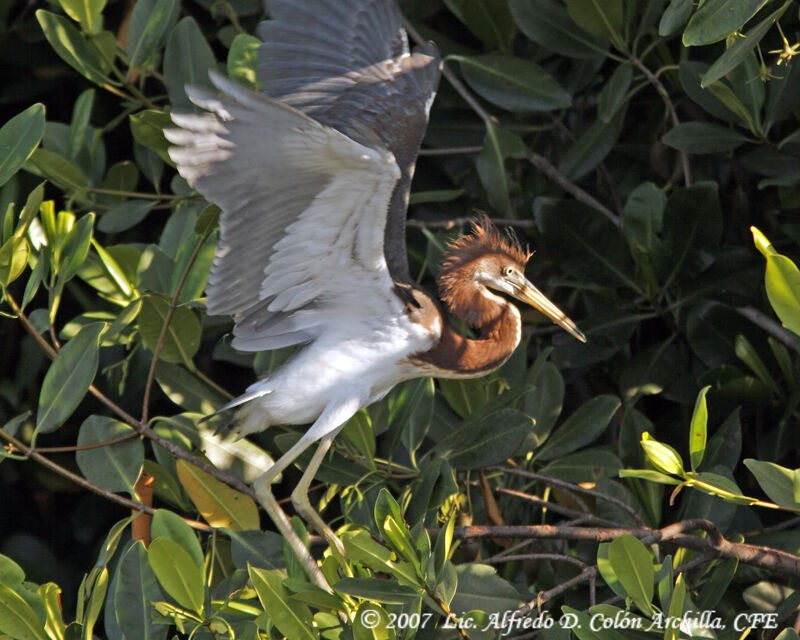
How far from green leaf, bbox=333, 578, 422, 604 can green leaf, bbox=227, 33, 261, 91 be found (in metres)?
1.45

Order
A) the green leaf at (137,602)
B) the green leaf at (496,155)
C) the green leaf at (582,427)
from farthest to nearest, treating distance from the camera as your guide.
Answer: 1. the green leaf at (496,155)
2. the green leaf at (582,427)
3. the green leaf at (137,602)

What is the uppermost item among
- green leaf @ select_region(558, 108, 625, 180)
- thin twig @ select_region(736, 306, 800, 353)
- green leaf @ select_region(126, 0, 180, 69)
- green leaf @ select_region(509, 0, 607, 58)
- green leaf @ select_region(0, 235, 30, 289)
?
green leaf @ select_region(126, 0, 180, 69)

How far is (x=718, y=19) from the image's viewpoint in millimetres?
1729

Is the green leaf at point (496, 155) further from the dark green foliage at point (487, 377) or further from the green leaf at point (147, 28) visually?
the green leaf at point (147, 28)

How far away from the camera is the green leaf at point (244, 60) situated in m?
2.51

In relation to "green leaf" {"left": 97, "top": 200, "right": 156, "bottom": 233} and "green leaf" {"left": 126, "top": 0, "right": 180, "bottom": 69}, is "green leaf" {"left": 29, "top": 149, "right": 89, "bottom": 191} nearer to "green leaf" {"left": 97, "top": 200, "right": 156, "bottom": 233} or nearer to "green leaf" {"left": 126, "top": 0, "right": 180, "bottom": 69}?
"green leaf" {"left": 97, "top": 200, "right": 156, "bottom": 233}

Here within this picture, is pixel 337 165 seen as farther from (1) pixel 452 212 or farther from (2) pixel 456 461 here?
(1) pixel 452 212

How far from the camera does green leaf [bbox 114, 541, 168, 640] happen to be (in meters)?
1.76

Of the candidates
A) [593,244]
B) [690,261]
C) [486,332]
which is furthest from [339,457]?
[690,261]

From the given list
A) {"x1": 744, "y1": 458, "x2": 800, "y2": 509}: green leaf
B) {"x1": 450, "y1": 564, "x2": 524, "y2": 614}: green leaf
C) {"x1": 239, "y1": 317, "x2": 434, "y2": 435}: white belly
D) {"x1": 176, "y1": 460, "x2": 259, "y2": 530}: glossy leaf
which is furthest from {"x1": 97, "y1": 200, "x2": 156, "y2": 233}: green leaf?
{"x1": 744, "y1": 458, "x2": 800, "y2": 509}: green leaf

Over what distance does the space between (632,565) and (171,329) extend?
1.29 metres

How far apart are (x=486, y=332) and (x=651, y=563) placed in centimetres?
103

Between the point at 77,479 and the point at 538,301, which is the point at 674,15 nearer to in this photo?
the point at 538,301

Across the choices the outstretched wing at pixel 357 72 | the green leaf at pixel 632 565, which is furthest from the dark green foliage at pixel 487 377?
the outstretched wing at pixel 357 72
